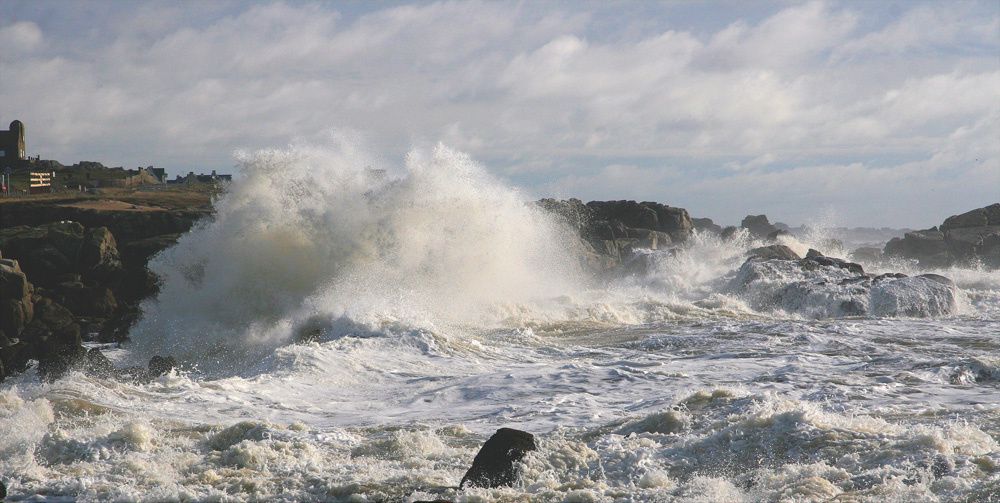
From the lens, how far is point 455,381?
13.3 metres

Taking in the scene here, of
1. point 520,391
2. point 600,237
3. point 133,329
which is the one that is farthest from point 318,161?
point 600,237

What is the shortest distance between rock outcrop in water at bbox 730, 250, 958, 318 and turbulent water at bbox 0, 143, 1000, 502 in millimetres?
284

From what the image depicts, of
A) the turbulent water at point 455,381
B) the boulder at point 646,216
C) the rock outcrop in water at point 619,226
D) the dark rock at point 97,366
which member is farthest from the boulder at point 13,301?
the boulder at point 646,216

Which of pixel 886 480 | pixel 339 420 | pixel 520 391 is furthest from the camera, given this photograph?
pixel 520 391

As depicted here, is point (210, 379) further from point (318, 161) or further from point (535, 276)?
point (535, 276)

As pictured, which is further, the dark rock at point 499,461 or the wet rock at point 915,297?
the wet rock at point 915,297

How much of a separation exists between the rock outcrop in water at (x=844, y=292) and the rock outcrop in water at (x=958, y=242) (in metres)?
10.9

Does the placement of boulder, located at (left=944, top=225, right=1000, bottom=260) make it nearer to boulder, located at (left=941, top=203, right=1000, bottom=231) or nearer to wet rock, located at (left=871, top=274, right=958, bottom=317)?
boulder, located at (left=941, top=203, right=1000, bottom=231)

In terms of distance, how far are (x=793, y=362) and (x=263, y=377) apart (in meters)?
7.97

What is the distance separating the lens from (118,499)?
756 centimetres

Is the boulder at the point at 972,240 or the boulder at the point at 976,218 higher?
the boulder at the point at 976,218

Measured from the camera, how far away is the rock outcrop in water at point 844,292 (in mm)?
22500

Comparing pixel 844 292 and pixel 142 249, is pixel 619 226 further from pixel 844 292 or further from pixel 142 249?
pixel 142 249

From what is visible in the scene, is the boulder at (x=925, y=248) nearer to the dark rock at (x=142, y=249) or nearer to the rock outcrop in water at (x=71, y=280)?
the rock outcrop in water at (x=71, y=280)
